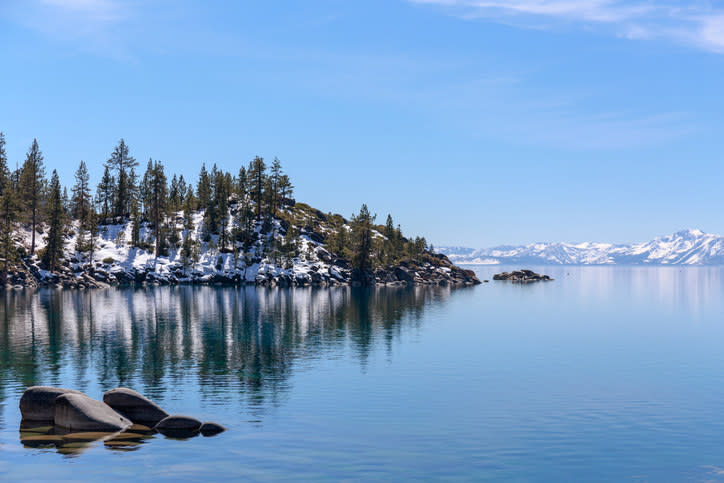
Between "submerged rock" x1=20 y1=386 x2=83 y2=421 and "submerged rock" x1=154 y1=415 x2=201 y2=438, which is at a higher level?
"submerged rock" x1=20 y1=386 x2=83 y2=421

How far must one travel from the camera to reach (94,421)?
35094 millimetres

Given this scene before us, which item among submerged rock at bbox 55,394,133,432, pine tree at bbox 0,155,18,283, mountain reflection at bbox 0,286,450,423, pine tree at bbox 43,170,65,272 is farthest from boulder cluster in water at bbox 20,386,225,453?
pine tree at bbox 43,170,65,272

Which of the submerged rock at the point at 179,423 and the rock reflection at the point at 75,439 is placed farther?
the submerged rock at the point at 179,423

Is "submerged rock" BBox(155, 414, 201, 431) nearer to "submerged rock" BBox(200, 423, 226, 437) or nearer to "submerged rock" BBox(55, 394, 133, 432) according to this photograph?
"submerged rock" BBox(200, 423, 226, 437)

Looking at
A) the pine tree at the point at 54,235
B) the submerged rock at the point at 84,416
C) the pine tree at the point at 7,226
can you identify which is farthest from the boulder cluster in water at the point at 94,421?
the pine tree at the point at 54,235

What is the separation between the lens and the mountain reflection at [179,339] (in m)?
49.7

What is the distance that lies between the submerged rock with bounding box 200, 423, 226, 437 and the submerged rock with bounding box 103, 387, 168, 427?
3.77 meters

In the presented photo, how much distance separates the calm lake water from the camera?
96.3 ft

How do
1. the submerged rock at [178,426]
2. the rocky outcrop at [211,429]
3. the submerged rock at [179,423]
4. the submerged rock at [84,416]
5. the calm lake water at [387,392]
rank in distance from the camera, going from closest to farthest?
the calm lake water at [387,392]
the rocky outcrop at [211,429]
the submerged rock at [178,426]
the submerged rock at [179,423]
the submerged rock at [84,416]

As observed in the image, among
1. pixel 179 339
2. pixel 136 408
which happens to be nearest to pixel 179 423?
pixel 136 408

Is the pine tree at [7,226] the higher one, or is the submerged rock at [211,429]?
the pine tree at [7,226]

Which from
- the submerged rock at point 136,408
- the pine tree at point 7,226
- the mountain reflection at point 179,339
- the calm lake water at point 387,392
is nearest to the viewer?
the calm lake water at point 387,392

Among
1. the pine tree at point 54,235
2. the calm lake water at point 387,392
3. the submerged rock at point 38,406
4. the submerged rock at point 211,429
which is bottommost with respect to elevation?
the calm lake water at point 387,392

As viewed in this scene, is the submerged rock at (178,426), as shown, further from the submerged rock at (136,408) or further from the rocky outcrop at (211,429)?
the submerged rock at (136,408)
